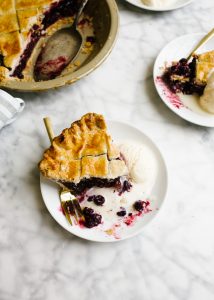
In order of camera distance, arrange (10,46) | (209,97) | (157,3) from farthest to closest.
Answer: (157,3), (10,46), (209,97)

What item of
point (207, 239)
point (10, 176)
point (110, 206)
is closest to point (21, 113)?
point (10, 176)

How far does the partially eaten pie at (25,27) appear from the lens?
1467 millimetres

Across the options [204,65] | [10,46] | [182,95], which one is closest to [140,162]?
[182,95]

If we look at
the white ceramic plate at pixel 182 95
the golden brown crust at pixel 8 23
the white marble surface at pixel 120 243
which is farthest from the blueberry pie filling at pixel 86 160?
the golden brown crust at pixel 8 23

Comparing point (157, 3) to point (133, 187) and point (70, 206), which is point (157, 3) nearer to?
point (133, 187)

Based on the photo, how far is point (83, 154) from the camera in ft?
3.95

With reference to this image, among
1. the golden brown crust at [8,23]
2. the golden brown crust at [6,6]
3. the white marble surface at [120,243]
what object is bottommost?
the white marble surface at [120,243]

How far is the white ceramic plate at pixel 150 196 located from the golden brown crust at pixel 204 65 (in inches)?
12.5

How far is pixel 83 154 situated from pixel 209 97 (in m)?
0.48

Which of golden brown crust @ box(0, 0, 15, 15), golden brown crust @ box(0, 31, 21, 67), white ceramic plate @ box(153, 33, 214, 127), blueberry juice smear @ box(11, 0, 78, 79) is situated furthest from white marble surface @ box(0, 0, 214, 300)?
golden brown crust @ box(0, 0, 15, 15)

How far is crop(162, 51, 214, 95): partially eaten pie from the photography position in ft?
4.66

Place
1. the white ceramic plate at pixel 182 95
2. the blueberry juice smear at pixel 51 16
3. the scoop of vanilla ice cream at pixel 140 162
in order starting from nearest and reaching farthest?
the scoop of vanilla ice cream at pixel 140 162, the white ceramic plate at pixel 182 95, the blueberry juice smear at pixel 51 16

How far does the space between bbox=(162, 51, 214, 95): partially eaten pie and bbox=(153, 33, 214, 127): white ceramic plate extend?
23mm

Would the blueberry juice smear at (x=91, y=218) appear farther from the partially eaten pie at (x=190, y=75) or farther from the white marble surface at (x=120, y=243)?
the partially eaten pie at (x=190, y=75)
